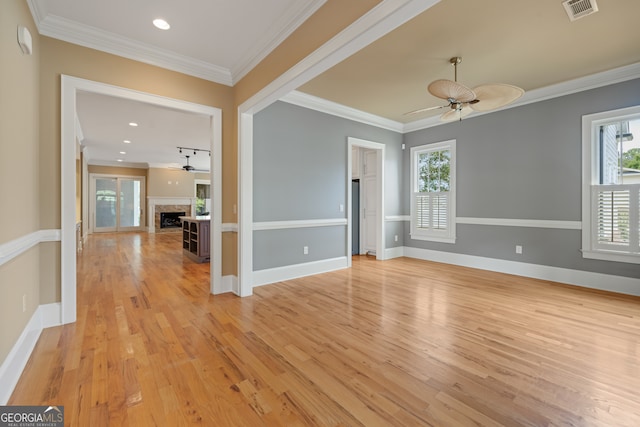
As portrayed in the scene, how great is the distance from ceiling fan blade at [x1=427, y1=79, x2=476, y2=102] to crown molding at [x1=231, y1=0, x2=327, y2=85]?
1.29 meters

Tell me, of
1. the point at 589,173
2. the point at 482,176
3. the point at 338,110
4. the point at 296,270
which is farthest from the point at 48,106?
the point at 589,173

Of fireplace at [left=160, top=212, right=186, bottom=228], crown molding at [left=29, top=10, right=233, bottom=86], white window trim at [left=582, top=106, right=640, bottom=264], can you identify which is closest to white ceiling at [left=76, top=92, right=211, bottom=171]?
crown molding at [left=29, top=10, right=233, bottom=86]

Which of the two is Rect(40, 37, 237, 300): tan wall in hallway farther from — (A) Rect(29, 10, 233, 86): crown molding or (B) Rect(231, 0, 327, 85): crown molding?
(B) Rect(231, 0, 327, 85): crown molding

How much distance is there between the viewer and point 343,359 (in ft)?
6.68

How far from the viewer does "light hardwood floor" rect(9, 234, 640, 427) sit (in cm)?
152

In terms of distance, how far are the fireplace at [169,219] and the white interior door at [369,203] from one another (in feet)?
28.6

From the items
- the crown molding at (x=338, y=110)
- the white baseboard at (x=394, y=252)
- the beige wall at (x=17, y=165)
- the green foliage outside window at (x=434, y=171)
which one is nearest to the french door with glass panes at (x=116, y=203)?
the crown molding at (x=338, y=110)

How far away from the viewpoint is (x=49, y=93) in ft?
8.53

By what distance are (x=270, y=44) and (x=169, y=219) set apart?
1077 cm

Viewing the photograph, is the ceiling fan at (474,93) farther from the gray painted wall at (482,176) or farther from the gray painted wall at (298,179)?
the gray painted wall at (298,179)

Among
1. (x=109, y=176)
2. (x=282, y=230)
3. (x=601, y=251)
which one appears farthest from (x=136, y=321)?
(x=109, y=176)

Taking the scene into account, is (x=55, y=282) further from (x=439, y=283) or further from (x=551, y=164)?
(x=551, y=164)
